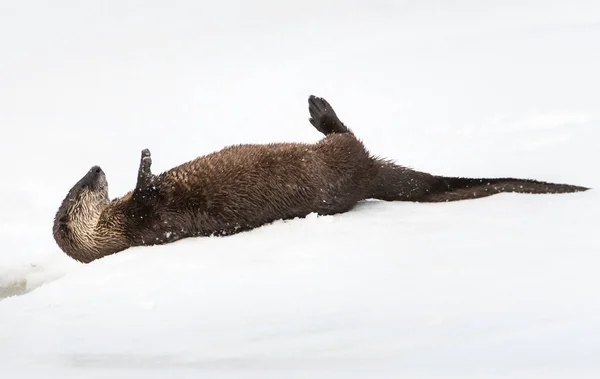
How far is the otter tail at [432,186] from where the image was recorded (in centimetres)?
444

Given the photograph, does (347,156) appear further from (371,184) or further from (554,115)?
(554,115)

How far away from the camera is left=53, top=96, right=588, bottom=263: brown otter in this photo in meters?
4.20

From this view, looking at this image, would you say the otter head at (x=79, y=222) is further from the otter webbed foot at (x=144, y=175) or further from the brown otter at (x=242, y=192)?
the otter webbed foot at (x=144, y=175)

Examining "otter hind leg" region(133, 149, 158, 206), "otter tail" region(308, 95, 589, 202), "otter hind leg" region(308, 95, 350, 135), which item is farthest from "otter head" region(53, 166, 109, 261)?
"otter tail" region(308, 95, 589, 202)

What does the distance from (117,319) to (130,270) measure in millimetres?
569

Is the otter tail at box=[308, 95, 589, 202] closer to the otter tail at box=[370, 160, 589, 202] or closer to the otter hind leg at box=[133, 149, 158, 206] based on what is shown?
the otter tail at box=[370, 160, 589, 202]

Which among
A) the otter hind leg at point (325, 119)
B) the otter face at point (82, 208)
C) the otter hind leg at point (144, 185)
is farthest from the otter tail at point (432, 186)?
the otter face at point (82, 208)

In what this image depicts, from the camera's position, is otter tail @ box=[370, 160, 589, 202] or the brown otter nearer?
the brown otter

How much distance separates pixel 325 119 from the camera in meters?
4.91

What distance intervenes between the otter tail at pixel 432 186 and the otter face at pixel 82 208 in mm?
1563

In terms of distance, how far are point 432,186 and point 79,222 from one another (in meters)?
1.98

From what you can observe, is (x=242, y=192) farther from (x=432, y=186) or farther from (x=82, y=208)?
(x=432, y=186)

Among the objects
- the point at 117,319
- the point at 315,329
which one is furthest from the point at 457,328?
the point at 117,319

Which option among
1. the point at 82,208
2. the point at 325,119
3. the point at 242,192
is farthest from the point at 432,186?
the point at 82,208
